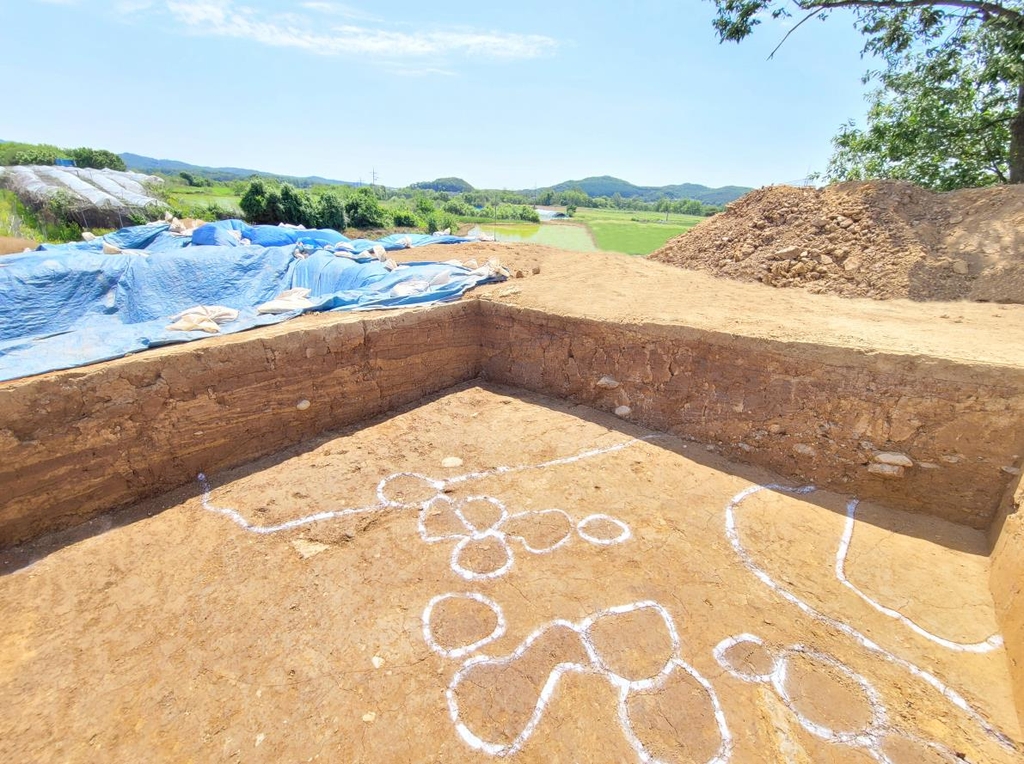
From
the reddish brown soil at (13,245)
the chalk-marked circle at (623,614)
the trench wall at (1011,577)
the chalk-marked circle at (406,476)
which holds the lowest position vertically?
the chalk-marked circle at (623,614)

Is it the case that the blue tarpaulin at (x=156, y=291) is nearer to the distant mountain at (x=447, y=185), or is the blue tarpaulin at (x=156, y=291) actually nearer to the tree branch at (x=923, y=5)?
the tree branch at (x=923, y=5)

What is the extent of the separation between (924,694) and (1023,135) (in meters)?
9.80

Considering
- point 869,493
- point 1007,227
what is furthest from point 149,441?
point 1007,227

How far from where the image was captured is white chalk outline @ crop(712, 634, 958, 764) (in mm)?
1943

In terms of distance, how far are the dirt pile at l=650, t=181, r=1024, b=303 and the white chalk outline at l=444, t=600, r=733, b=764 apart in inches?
233

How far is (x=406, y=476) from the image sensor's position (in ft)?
12.4

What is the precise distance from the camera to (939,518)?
3.26 m

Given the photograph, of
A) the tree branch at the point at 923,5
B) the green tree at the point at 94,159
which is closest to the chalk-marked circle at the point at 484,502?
the tree branch at the point at 923,5

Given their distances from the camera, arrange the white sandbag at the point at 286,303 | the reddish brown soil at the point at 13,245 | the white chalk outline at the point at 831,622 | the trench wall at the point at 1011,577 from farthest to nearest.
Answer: the reddish brown soil at the point at 13,245 → the white sandbag at the point at 286,303 → the trench wall at the point at 1011,577 → the white chalk outline at the point at 831,622

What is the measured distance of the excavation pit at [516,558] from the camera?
80.7 inches

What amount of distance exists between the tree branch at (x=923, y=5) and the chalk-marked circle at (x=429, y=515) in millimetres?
9565

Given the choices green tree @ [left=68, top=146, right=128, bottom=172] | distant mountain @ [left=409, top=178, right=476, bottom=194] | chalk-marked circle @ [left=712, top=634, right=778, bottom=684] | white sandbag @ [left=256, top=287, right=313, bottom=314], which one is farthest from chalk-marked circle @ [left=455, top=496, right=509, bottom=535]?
distant mountain @ [left=409, top=178, right=476, bottom=194]

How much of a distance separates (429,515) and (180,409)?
85.8 inches

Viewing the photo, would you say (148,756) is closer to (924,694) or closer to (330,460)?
(330,460)
